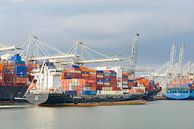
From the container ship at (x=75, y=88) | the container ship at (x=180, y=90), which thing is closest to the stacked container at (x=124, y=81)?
the container ship at (x=75, y=88)

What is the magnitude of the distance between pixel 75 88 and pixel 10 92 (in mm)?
12053

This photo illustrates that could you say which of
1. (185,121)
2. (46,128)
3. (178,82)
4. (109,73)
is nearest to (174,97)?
(178,82)

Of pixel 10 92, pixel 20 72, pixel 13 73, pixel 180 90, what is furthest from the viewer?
pixel 180 90

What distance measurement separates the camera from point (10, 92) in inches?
3081

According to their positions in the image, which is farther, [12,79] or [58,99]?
[12,79]

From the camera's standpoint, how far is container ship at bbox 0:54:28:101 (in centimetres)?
7775

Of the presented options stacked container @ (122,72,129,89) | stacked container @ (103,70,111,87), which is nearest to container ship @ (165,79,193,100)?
stacked container @ (122,72,129,89)

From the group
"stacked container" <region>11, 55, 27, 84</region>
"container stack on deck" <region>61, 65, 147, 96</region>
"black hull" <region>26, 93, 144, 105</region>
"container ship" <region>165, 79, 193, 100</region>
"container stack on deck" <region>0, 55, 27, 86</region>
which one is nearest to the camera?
"black hull" <region>26, 93, 144, 105</region>

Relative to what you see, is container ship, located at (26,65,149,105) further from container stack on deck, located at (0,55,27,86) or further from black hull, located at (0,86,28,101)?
black hull, located at (0,86,28,101)

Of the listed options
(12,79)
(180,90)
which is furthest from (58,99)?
(180,90)

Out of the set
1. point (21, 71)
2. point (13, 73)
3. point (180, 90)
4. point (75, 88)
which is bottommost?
point (180, 90)

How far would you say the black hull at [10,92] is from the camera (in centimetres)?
7741

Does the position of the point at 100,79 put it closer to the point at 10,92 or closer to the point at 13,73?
the point at 13,73

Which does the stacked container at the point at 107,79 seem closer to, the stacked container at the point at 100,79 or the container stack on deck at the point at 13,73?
the stacked container at the point at 100,79
